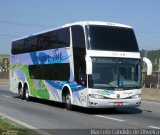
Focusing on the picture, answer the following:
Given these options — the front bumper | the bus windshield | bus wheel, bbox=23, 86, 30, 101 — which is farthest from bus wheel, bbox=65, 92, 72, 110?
bus wheel, bbox=23, 86, 30, 101

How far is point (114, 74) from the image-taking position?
1883 cm

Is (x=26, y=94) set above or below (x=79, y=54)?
below

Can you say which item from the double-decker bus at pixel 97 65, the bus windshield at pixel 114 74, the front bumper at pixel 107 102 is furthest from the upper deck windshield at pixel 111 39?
the front bumper at pixel 107 102

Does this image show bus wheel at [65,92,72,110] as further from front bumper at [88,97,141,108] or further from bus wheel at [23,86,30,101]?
bus wheel at [23,86,30,101]

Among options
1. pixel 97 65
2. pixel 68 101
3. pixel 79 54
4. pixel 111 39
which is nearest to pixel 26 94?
pixel 68 101

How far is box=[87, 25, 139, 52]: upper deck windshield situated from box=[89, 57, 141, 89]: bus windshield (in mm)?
535

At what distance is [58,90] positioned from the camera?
72.6ft

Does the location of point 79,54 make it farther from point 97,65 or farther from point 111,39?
point 111,39

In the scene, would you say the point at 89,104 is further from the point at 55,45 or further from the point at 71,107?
the point at 55,45

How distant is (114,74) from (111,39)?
1506 mm

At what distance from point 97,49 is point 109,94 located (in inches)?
72.5

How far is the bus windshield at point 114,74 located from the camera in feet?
61.2

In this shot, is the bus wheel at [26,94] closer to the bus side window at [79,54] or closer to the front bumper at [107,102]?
the bus side window at [79,54]

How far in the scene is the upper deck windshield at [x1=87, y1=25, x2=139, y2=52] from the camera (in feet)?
62.4
